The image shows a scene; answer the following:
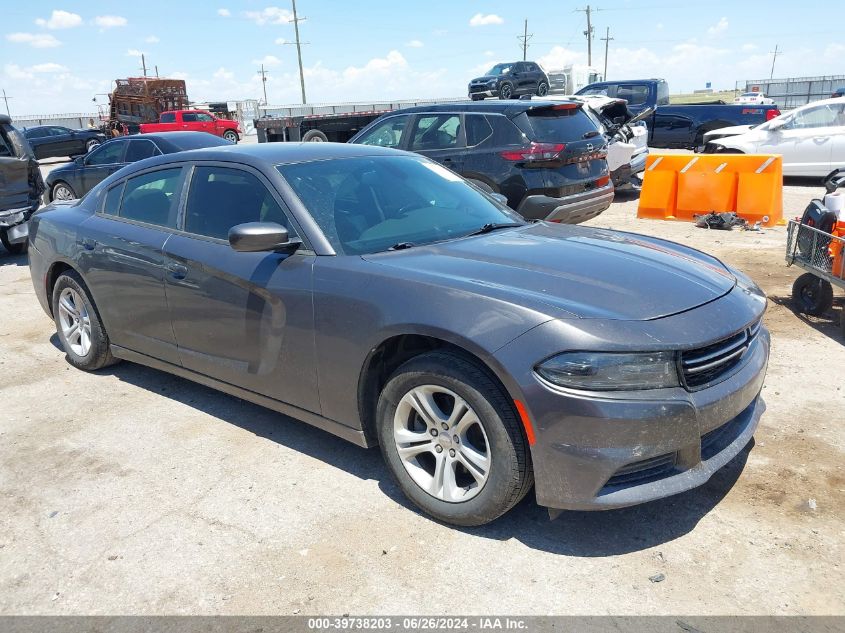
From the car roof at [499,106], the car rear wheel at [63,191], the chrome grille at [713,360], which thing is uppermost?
the car roof at [499,106]

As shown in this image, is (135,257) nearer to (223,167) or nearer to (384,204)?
(223,167)

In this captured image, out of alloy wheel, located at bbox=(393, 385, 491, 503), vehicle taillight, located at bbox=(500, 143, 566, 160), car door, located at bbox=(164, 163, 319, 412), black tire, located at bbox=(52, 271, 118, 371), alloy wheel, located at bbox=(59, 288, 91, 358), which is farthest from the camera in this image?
vehicle taillight, located at bbox=(500, 143, 566, 160)

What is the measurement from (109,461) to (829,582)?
3.51 meters

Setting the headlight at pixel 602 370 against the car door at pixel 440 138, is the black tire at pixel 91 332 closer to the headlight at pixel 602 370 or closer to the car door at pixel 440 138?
the headlight at pixel 602 370

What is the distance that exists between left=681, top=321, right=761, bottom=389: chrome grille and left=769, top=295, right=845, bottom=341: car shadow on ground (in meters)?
3.02

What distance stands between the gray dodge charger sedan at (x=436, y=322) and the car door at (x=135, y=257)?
0.6 inches

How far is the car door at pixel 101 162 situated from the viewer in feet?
38.2

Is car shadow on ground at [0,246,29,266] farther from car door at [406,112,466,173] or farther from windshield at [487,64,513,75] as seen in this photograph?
windshield at [487,64,513,75]

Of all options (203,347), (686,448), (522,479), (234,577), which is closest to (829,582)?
(686,448)

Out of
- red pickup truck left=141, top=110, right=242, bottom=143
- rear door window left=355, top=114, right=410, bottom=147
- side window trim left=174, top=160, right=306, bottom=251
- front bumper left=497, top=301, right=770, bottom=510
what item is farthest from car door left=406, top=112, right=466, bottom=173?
red pickup truck left=141, top=110, right=242, bottom=143

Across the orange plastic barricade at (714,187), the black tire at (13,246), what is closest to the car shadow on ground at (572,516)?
the orange plastic barricade at (714,187)

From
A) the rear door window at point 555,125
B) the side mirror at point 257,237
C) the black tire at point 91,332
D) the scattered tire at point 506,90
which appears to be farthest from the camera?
the scattered tire at point 506,90

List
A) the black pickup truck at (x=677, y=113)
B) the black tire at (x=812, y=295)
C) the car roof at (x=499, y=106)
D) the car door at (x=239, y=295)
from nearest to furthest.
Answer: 1. the car door at (x=239, y=295)
2. the black tire at (x=812, y=295)
3. the car roof at (x=499, y=106)
4. the black pickup truck at (x=677, y=113)

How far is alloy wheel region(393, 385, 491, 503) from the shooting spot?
2.99 meters
